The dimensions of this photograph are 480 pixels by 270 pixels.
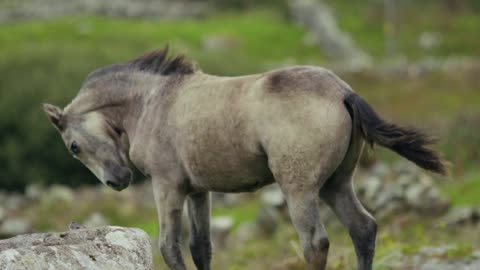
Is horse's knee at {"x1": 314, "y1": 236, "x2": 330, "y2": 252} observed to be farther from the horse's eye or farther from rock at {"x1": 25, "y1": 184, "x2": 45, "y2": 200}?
rock at {"x1": 25, "y1": 184, "x2": 45, "y2": 200}

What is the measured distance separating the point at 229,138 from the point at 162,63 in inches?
89.7

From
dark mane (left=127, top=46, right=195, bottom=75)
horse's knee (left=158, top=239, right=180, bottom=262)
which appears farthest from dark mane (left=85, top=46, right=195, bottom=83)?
horse's knee (left=158, top=239, right=180, bottom=262)

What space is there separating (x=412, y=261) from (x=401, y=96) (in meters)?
24.3

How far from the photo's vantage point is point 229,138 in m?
11.5

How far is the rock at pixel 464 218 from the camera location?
747 inches

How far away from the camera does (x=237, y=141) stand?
11.4m

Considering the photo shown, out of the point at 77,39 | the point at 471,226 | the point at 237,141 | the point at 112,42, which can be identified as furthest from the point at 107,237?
the point at 77,39

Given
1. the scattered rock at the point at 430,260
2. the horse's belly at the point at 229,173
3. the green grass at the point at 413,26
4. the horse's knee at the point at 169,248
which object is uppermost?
the horse's belly at the point at 229,173

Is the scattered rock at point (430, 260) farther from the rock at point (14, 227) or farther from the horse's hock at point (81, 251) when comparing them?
the rock at point (14, 227)

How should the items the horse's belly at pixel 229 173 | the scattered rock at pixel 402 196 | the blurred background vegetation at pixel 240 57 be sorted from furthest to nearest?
the blurred background vegetation at pixel 240 57 → the scattered rock at pixel 402 196 → the horse's belly at pixel 229 173

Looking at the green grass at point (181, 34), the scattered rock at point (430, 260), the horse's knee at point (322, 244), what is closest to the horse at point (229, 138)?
the horse's knee at point (322, 244)

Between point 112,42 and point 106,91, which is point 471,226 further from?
point 112,42

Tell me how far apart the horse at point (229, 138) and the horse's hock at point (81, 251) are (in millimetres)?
2209

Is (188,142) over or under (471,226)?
over
